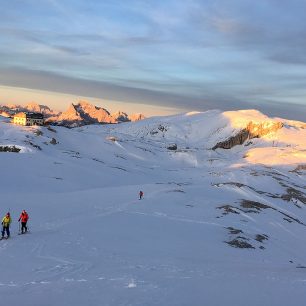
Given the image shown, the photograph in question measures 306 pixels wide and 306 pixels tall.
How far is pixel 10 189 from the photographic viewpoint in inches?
2482

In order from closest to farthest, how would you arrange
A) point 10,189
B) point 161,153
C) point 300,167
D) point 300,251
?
point 300,251
point 10,189
point 300,167
point 161,153

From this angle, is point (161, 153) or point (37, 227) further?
point (161, 153)

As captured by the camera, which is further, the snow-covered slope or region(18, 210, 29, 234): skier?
region(18, 210, 29, 234): skier

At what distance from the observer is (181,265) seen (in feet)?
86.2

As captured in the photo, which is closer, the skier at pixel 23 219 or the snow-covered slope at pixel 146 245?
the snow-covered slope at pixel 146 245

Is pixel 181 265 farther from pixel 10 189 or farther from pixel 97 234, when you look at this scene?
pixel 10 189

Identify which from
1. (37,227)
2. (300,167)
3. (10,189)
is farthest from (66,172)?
(300,167)

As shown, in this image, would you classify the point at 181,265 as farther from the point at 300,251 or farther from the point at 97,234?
the point at 300,251

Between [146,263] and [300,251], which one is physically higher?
[146,263]

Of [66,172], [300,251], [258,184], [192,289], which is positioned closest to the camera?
[192,289]

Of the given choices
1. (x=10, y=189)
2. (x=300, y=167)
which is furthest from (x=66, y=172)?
(x=300, y=167)

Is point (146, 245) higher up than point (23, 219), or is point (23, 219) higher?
point (23, 219)

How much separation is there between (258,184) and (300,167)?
227 feet

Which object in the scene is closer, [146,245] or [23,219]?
[23,219]
